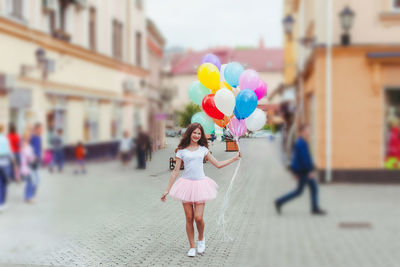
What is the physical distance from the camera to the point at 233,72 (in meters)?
2.22

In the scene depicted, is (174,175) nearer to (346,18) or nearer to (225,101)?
(225,101)

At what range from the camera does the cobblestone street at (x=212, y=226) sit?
2180mm

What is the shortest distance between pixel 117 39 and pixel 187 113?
1517cm

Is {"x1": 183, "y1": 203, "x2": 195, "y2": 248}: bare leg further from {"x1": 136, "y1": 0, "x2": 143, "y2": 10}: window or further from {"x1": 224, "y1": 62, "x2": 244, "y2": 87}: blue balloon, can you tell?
{"x1": 136, "y1": 0, "x2": 143, "y2": 10}: window

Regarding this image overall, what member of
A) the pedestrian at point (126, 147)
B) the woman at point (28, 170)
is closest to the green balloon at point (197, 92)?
the woman at point (28, 170)

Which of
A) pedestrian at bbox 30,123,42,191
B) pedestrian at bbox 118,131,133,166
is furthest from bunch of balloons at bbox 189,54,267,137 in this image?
pedestrian at bbox 118,131,133,166

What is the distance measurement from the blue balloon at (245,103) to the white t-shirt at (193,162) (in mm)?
226

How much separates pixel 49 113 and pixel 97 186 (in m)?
3.02

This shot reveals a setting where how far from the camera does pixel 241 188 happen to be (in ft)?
7.32

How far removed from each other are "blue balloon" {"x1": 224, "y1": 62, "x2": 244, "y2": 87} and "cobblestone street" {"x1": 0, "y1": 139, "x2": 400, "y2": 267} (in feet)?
0.87

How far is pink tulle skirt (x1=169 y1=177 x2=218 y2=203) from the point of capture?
6.91ft

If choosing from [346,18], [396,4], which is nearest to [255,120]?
[346,18]

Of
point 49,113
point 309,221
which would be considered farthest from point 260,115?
point 49,113

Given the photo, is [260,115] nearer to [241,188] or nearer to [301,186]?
[241,188]
